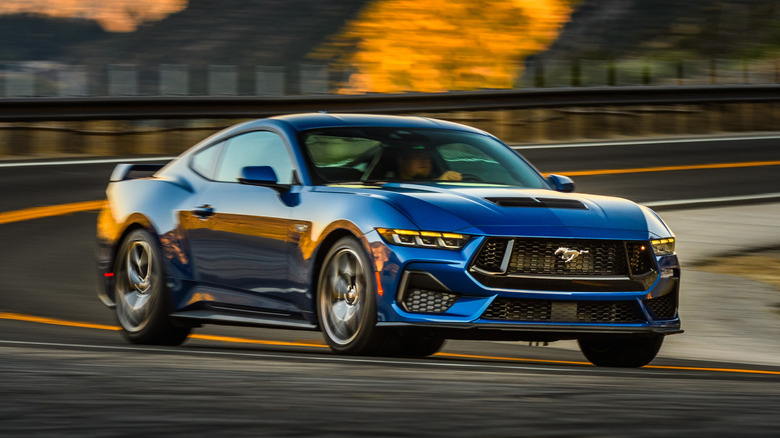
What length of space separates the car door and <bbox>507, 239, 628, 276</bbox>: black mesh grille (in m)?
1.38

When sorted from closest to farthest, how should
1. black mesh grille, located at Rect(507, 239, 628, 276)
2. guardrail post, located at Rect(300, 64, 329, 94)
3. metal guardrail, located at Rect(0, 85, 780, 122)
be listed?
black mesh grille, located at Rect(507, 239, 628, 276) → metal guardrail, located at Rect(0, 85, 780, 122) → guardrail post, located at Rect(300, 64, 329, 94)

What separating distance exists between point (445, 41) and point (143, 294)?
51228 millimetres

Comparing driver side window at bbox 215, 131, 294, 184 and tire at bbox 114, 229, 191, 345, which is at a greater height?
driver side window at bbox 215, 131, 294, 184

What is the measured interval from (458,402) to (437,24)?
56.5 meters

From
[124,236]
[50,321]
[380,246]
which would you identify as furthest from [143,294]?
[380,246]

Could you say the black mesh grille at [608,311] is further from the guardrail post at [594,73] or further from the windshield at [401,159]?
the guardrail post at [594,73]

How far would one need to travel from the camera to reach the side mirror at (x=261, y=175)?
7.84m

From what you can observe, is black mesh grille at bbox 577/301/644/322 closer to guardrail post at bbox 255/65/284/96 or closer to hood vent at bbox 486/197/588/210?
hood vent at bbox 486/197/588/210

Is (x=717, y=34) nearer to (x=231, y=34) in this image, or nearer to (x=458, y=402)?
(x=231, y=34)

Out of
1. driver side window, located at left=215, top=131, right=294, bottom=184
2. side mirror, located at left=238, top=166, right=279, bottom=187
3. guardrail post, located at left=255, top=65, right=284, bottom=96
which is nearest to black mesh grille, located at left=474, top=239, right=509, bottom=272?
side mirror, located at left=238, top=166, right=279, bottom=187

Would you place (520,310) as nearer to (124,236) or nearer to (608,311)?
(608,311)

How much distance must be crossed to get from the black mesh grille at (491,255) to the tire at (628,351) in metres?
0.91

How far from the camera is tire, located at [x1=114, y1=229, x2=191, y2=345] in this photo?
8.32m

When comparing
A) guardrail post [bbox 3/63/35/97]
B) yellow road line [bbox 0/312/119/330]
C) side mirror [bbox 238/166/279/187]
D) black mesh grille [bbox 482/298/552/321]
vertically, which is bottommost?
guardrail post [bbox 3/63/35/97]
